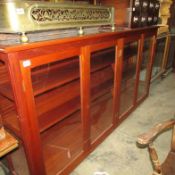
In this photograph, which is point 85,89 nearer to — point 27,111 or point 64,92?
point 64,92

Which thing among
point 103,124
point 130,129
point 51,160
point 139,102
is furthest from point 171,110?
point 51,160

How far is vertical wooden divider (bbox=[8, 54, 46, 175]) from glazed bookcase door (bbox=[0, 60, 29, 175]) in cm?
13

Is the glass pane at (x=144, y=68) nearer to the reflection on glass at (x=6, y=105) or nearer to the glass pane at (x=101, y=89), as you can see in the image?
the glass pane at (x=101, y=89)

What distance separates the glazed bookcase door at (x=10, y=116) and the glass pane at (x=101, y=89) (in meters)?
0.71

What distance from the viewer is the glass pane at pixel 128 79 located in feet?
7.41

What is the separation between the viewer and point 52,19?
114 centimetres

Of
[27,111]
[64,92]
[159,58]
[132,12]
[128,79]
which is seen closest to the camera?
[27,111]

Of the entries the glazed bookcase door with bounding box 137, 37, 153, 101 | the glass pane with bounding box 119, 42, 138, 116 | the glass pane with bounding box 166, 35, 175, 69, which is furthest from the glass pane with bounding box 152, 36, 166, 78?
the glass pane with bounding box 119, 42, 138, 116

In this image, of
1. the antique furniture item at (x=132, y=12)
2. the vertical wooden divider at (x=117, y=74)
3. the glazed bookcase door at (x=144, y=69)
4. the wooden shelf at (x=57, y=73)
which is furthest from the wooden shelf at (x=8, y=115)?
the glazed bookcase door at (x=144, y=69)

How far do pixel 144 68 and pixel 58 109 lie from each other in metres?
1.71

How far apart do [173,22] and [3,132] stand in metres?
4.24

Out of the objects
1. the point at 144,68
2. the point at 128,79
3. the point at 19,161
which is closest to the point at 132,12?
the point at 128,79

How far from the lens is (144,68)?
275 cm

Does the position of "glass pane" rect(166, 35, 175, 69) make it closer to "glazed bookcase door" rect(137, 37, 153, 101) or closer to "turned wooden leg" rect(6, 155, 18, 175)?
"glazed bookcase door" rect(137, 37, 153, 101)
